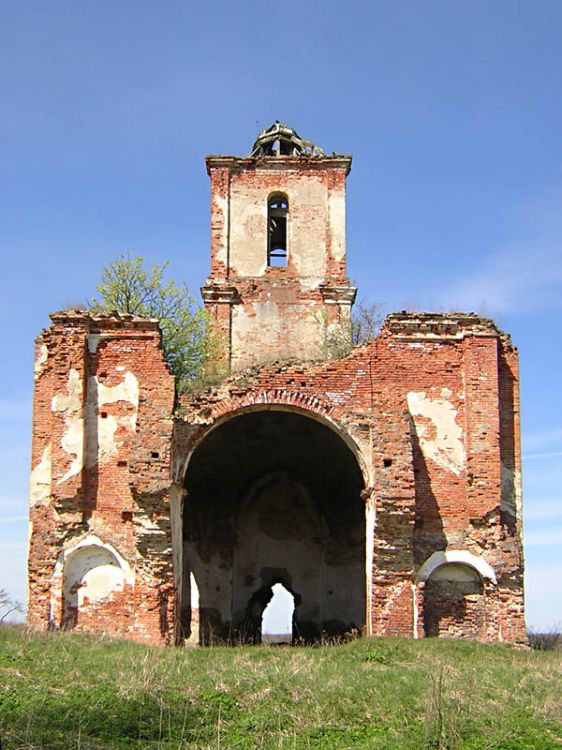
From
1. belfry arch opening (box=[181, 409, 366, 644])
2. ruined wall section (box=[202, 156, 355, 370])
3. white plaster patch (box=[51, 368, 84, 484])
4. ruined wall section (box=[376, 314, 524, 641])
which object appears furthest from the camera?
ruined wall section (box=[202, 156, 355, 370])

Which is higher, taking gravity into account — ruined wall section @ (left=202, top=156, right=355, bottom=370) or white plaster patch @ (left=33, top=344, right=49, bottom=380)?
ruined wall section @ (left=202, top=156, right=355, bottom=370)

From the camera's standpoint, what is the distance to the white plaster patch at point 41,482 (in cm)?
1577

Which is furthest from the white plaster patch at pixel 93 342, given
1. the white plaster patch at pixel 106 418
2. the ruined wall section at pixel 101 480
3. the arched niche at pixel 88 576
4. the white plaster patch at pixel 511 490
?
the white plaster patch at pixel 511 490

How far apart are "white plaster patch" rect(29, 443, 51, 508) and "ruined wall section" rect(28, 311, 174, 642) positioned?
16 mm

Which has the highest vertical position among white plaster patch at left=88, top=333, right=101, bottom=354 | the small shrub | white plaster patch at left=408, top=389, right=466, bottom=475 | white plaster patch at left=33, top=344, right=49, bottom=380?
white plaster patch at left=88, top=333, right=101, bottom=354

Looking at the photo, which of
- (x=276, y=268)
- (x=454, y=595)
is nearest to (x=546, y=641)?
(x=454, y=595)

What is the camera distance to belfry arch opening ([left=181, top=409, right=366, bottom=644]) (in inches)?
797

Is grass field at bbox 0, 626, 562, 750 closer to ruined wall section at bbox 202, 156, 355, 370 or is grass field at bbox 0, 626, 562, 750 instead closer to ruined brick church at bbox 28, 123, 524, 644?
ruined brick church at bbox 28, 123, 524, 644

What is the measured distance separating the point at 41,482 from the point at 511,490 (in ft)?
24.1

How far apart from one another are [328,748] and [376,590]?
6782 millimetres

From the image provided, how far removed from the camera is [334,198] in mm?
24797

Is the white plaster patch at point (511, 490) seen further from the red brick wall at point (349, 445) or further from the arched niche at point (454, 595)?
the arched niche at point (454, 595)

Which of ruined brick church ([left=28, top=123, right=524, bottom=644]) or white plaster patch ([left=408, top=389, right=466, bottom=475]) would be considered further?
white plaster patch ([left=408, top=389, right=466, bottom=475])

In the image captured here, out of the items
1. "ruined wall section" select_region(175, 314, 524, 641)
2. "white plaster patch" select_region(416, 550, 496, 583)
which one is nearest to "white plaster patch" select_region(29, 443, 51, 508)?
"ruined wall section" select_region(175, 314, 524, 641)
